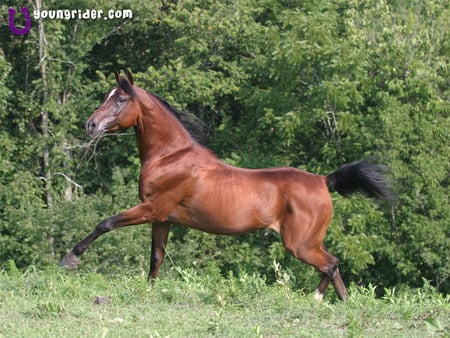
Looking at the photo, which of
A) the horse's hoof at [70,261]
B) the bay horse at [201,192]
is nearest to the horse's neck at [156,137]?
the bay horse at [201,192]

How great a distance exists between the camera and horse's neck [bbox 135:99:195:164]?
8.97m

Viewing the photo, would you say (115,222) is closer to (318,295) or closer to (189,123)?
(189,123)

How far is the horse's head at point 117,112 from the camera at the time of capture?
29.2 feet

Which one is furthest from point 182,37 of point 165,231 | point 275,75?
point 165,231

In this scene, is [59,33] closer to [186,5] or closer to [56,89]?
[56,89]

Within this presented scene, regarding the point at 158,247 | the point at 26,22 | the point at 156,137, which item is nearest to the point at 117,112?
the point at 156,137

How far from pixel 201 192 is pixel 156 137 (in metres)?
0.71

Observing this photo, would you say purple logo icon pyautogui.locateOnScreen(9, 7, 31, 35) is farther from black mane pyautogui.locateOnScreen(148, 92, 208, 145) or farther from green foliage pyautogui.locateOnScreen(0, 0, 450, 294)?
black mane pyautogui.locateOnScreen(148, 92, 208, 145)

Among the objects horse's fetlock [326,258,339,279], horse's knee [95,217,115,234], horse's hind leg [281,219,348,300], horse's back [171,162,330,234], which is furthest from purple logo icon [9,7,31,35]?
horse's fetlock [326,258,339,279]

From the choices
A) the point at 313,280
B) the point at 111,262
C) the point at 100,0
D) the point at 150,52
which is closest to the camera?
the point at 111,262

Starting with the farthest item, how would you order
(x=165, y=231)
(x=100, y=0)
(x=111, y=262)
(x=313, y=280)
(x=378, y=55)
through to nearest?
(x=100, y=0) → (x=378, y=55) → (x=313, y=280) → (x=111, y=262) → (x=165, y=231)

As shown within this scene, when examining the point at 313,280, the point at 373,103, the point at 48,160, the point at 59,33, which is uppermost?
the point at 59,33

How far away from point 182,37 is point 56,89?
147 inches

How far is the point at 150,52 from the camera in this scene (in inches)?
1054
